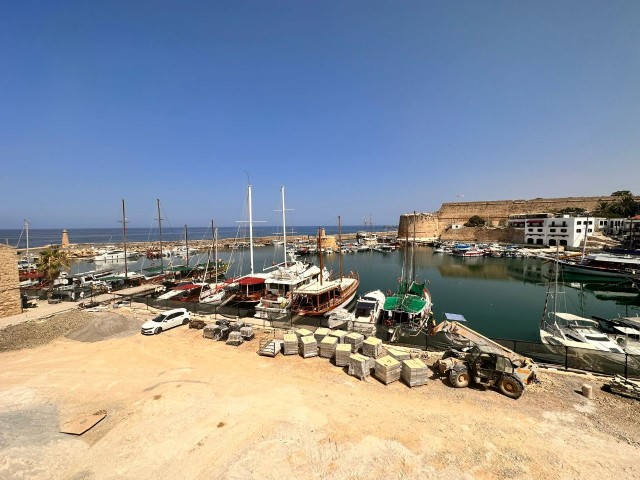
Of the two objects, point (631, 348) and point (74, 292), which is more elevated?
point (74, 292)

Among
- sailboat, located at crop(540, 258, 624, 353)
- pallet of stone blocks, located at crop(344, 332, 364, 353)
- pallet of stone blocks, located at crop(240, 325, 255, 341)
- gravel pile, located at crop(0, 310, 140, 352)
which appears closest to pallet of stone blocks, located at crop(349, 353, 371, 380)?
pallet of stone blocks, located at crop(344, 332, 364, 353)

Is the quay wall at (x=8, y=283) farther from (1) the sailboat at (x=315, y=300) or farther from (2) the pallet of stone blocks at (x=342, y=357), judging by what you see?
(2) the pallet of stone blocks at (x=342, y=357)

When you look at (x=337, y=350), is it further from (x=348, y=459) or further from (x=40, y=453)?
(x=40, y=453)

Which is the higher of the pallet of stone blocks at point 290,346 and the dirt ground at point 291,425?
the pallet of stone blocks at point 290,346

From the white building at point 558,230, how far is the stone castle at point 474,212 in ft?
42.4

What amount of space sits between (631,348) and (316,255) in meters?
63.1

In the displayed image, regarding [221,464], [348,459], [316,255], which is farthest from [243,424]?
[316,255]

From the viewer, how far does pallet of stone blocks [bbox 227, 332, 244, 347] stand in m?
15.6

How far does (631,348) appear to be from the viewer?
17266mm

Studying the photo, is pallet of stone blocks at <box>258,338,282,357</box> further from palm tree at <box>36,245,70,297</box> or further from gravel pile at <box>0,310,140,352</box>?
palm tree at <box>36,245,70,297</box>

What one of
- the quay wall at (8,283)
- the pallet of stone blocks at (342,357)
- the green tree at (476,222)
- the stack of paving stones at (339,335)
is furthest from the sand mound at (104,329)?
the green tree at (476,222)

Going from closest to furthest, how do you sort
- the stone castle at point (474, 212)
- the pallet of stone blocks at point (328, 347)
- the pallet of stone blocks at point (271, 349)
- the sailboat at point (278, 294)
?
the pallet of stone blocks at point (328, 347) → the pallet of stone blocks at point (271, 349) → the sailboat at point (278, 294) → the stone castle at point (474, 212)

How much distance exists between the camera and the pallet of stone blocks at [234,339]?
15.6 metres

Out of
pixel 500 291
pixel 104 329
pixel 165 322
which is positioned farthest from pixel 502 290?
pixel 104 329
